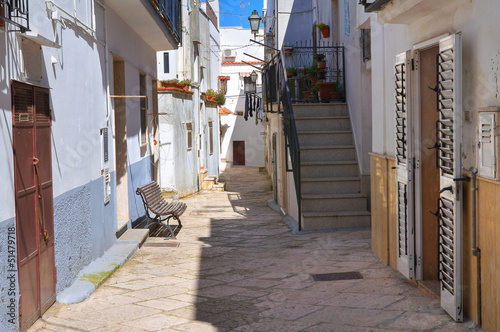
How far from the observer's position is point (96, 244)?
748 cm

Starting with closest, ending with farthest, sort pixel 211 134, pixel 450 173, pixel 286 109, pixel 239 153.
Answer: pixel 450 173, pixel 286 109, pixel 211 134, pixel 239 153

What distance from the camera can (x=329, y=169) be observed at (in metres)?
11.3

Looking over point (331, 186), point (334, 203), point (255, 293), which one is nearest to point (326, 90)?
point (331, 186)

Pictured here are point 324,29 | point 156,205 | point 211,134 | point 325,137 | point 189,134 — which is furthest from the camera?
point 211,134

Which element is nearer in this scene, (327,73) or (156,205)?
(156,205)

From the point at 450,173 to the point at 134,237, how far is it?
17.7 ft

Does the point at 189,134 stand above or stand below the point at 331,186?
above

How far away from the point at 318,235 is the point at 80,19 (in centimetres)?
510

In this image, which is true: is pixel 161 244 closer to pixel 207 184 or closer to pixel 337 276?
pixel 337 276

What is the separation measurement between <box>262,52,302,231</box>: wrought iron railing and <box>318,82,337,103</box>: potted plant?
101 cm

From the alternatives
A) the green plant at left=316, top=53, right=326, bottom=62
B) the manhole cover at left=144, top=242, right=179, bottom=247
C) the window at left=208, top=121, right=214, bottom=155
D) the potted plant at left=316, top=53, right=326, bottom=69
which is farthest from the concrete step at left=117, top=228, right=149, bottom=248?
the window at left=208, top=121, right=214, bottom=155

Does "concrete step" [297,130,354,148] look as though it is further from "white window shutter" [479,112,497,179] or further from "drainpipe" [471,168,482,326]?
"white window shutter" [479,112,497,179]

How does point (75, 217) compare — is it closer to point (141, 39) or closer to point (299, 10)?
point (141, 39)

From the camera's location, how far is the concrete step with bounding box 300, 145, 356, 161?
37.8ft
